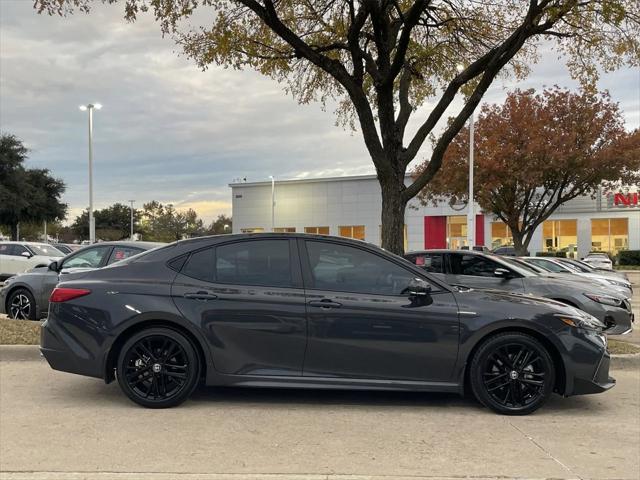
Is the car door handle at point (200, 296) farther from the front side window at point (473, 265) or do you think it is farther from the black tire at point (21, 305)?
the black tire at point (21, 305)

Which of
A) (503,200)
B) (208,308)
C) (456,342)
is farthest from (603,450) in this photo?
(503,200)

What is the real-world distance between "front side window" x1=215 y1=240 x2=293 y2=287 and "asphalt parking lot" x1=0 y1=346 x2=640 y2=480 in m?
1.15

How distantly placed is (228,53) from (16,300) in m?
5.68

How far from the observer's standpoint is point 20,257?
55.7 ft

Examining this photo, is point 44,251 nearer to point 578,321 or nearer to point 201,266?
point 201,266

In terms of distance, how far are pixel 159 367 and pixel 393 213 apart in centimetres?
502

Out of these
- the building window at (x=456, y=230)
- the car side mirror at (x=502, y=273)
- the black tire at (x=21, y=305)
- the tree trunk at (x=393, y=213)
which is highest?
the building window at (x=456, y=230)

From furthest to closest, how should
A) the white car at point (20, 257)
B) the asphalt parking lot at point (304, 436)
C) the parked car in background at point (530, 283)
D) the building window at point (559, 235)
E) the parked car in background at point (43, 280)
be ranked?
the building window at point (559, 235)
the white car at point (20, 257)
the parked car in background at point (43, 280)
the parked car in background at point (530, 283)
the asphalt parking lot at point (304, 436)

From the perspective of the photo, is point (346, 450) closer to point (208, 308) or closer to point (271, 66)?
point (208, 308)

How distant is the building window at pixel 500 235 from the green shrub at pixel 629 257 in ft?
24.2

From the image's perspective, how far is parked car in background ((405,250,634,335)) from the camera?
8.60m

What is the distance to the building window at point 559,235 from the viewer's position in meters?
42.6

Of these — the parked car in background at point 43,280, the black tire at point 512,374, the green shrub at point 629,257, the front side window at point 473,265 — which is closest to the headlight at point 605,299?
the front side window at point 473,265

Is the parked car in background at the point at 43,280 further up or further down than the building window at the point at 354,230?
further down
